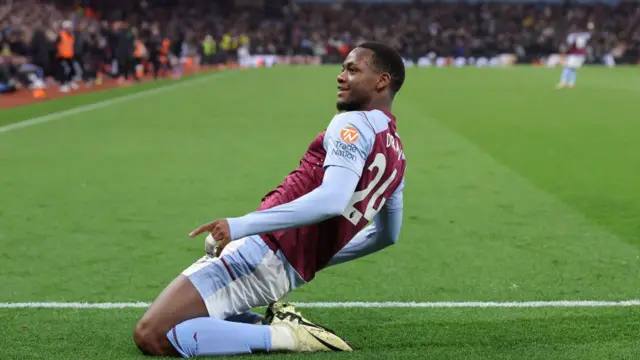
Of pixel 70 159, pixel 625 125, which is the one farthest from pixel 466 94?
pixel 70 159

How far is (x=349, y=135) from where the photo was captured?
4.22 meters

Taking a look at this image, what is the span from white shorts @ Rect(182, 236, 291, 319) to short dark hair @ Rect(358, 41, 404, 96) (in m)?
0.97

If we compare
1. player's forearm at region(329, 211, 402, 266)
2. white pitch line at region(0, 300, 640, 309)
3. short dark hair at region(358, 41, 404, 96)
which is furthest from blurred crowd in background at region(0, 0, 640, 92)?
short dark hair at region(358, 41, 404, 96)

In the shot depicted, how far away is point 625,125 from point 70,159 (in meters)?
10.4

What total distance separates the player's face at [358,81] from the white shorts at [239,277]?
78 cm

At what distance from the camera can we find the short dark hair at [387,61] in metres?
4.42

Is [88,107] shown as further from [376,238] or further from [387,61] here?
[387,61]

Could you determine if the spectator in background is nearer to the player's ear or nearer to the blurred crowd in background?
the blurred crowd in background

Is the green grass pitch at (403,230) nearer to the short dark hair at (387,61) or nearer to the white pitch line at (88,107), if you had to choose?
the white pitch line at (88,107)

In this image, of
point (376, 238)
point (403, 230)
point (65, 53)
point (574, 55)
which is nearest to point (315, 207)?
point (376, 238)

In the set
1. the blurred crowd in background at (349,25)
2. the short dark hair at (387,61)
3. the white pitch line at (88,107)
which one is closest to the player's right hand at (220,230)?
the short dark hair at (387,61)

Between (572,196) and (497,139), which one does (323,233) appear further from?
(497,139)

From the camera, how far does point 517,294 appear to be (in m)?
5.90

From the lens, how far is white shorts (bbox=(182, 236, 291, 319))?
4.47 metres
